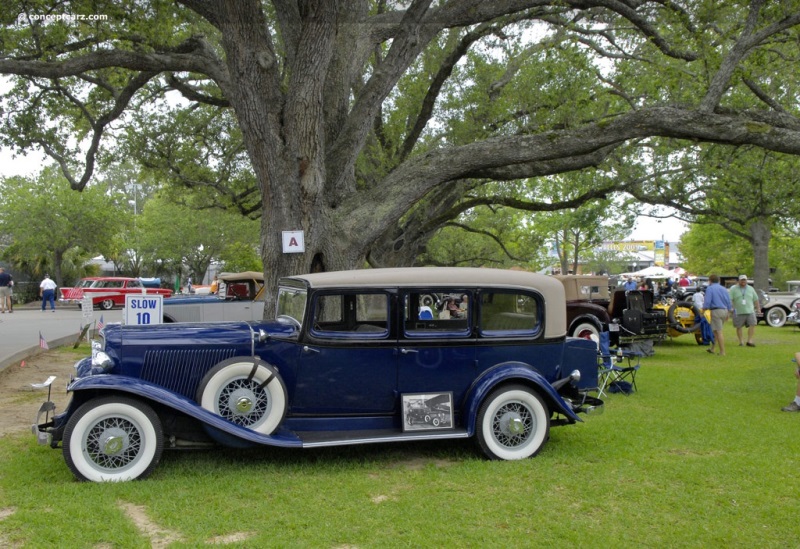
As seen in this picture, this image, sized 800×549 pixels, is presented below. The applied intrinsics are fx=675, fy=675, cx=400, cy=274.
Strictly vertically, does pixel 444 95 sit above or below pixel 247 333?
above

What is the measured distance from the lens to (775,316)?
2209 cm

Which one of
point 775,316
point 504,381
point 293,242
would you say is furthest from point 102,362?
point 775,316

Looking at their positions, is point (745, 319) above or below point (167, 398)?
above

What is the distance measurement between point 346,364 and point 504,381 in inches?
56.0

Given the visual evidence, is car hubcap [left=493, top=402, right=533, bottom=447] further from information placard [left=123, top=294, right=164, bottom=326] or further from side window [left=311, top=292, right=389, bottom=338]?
information placard [left=123, top=294, right=164, bottom=326]

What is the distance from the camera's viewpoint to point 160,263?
4553cm

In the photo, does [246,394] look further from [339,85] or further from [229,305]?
[229,305]

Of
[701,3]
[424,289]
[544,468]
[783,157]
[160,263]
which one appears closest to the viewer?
[544,468]

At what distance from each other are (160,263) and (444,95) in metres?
32.9

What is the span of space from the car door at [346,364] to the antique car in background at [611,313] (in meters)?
7.30

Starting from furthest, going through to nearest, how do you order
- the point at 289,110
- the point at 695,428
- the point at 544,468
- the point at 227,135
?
the point at 227,135 → the point at 289,110 → the point at 695,428 → the point at 544,468

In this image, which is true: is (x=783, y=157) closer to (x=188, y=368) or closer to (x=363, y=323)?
(x=363, y=323)

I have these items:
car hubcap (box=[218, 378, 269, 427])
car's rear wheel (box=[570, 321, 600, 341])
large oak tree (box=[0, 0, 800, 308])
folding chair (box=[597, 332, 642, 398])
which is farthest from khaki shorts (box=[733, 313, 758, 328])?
car hubcap (box=[218, 378, 269, 427])

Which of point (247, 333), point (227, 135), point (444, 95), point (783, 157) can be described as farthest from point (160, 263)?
point (247, 333)
